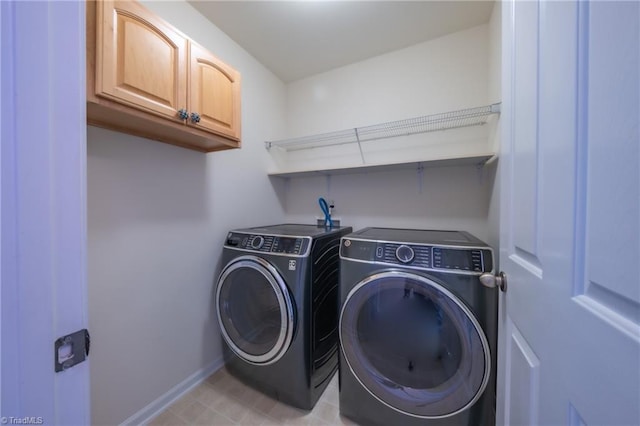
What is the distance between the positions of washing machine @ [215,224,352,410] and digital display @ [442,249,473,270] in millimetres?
703

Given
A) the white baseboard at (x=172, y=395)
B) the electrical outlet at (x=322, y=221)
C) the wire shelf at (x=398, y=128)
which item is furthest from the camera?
the electrical outlet at (x=322, y=221)

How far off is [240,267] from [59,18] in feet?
4.10

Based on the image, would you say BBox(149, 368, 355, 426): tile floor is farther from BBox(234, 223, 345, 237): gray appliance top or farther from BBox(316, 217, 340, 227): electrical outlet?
BBox(316, 217, 340, 227): electrical outlet

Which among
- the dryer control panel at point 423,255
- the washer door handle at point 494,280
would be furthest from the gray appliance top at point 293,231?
the washer door handle at point 494,280

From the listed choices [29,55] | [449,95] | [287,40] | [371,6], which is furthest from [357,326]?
[287,40]

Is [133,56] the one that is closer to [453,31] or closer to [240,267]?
[240,267]

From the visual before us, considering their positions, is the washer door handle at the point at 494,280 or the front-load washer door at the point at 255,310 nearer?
the washer door handle at the point at 494,280

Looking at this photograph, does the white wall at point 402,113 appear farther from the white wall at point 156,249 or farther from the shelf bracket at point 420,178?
the white wall at point 156,249

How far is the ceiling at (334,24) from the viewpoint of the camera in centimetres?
148

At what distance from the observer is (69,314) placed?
1.49 feet

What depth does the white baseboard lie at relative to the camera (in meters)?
1.24

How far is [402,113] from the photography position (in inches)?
74.7

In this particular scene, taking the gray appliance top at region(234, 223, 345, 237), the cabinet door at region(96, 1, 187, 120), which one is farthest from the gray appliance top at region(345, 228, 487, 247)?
the cabinet door at region(96, 1, 187, 120)

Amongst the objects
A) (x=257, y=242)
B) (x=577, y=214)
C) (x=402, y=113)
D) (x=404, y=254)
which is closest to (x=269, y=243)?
(x=257, y=242)
